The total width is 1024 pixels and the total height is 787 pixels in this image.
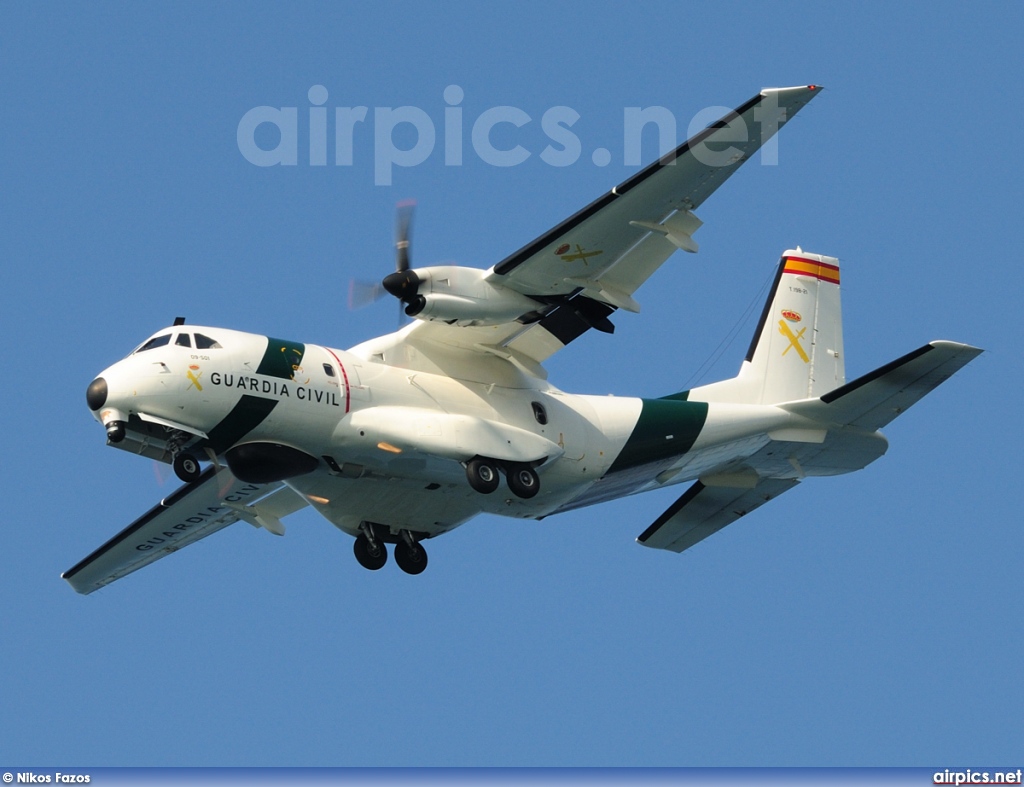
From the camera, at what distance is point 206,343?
16.1m

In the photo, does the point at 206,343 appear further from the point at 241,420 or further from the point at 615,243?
the point at 615,243

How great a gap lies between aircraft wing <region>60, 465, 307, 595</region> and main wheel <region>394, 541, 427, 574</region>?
158 cm

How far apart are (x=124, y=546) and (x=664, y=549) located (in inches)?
266

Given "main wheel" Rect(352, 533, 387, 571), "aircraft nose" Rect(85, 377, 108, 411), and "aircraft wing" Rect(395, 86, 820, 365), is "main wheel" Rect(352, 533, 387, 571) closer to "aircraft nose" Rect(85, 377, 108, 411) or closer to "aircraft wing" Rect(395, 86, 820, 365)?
"aircraft wing" Rect(395, 86, 820, 365)

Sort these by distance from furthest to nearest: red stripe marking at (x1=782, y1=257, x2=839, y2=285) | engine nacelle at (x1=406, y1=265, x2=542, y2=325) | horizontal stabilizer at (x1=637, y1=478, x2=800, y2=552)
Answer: red stripe marking at (x1=782, y1=257, x2=839, y2=285) < horizontal stabilizer at (x1=637, y1=478, x2=800, y2=552) < engine nacelle at (x1=406, y1=265, x2=542, y2=325)

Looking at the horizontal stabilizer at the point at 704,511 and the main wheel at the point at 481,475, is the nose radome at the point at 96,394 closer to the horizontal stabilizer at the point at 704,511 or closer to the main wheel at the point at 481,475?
the main wheel at the point at 481,475

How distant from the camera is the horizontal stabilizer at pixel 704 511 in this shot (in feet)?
67.1

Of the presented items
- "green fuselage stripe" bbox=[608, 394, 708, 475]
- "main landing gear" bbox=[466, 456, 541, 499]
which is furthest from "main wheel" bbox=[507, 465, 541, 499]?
"green fuselage stripe" bbox=[608, 394, 708, 475]

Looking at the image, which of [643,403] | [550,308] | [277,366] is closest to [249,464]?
[277,366]

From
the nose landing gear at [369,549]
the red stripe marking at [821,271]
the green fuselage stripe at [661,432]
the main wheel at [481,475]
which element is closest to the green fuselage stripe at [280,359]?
the main wheel at [481,475]

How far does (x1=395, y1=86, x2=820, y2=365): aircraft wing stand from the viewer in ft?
52.3

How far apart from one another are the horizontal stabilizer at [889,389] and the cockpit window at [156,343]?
758 centimetres

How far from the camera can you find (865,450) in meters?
19.8

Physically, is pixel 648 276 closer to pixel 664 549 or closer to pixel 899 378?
pixel 899 378
